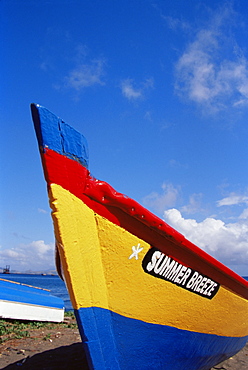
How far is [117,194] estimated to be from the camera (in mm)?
2439

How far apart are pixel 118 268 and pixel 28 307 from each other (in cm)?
665

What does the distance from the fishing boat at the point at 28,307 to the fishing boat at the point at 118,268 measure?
5942 millimetres

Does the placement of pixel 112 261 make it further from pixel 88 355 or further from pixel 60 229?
pixel 88 355

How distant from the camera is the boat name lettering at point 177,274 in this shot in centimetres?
260

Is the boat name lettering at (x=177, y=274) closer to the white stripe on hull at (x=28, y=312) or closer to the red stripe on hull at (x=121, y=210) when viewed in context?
the red stripe on hull at (x=121, y=210)

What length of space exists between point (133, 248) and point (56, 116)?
1266mm

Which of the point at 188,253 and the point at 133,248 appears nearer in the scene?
the point at 133,248

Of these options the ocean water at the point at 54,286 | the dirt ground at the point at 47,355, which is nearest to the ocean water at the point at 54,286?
the ocean water at the point at 54,286

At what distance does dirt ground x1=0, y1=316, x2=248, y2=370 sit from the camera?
432 cm

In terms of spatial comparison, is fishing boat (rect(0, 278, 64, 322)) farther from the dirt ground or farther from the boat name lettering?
the boat name lettering

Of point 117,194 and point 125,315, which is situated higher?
point 117,194

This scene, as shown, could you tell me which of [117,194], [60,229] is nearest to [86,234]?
[60,229]

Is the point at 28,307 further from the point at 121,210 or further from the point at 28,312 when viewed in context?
the point at 121,210

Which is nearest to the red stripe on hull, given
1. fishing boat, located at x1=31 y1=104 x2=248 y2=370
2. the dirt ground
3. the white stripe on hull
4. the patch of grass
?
fishing boat, located at x1=31 y1=104 x2=248 y2=370
